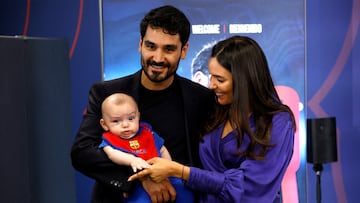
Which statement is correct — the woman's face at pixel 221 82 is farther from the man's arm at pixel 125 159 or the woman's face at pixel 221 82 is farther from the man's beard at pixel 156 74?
the man's arm at pixel 125 159

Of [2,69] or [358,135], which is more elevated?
[2,69]

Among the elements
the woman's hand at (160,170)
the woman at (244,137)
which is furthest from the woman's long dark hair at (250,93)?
the woman's hand at (160,170)

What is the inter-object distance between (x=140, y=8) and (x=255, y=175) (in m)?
2.13

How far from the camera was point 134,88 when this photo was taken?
2.31m

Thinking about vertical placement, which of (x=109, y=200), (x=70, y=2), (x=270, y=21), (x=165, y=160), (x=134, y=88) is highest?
(x=70, y=2)

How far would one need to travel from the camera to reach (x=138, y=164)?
81.5 inches

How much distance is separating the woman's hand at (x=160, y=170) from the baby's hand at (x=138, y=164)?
0.07 ft

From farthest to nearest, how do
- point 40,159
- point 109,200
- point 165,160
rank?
1. point 40,159
2. point 109,200
3. point 165,160

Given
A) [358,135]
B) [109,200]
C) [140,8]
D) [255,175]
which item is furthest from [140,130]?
[358,135]

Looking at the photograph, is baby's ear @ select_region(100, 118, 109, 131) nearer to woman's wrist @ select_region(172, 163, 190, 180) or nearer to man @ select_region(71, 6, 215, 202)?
man @ select_region(71, 6, 215, 202)

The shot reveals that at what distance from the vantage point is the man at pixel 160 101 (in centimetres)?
222

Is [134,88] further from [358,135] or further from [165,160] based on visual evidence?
[358,135]

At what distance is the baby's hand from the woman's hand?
0.8 inches

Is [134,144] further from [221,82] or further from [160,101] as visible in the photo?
[221,82]
